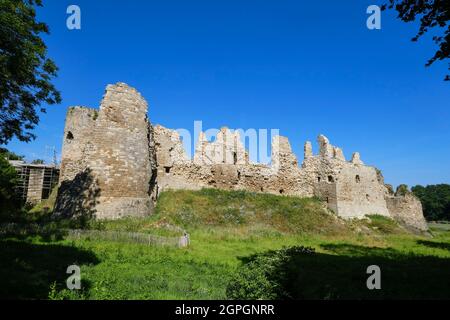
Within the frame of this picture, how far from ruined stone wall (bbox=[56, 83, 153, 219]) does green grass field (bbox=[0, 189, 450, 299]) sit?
152 centimetres

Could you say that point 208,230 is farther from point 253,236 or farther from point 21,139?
point 21,139

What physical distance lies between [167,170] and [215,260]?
50.2 ft

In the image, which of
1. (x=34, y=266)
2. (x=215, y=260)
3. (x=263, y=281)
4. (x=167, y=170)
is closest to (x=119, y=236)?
(x=215, y=260)

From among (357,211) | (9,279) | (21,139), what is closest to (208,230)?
(21,139)

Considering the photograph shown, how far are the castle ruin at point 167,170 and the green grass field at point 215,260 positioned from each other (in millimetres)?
2256

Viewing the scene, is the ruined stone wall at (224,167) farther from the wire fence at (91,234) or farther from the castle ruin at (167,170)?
the wire fence at (91,234)

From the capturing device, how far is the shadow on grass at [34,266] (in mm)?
7863

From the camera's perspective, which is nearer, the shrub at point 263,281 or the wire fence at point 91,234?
the shrub at point 263,281

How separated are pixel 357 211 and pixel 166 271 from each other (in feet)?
80.5

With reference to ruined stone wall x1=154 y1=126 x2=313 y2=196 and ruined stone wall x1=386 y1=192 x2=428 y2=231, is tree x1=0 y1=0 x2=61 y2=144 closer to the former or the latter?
ruined stone wall x1=154 y1=126 x2=313 y2=196

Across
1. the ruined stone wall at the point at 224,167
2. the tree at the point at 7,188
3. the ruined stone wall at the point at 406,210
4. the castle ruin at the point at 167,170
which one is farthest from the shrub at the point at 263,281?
the ruined stone wall at the point at 406,210

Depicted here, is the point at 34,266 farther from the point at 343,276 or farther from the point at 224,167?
the point at 224,167

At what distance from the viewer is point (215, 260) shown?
44.7 ft
